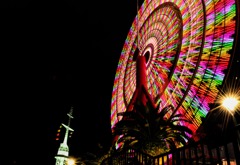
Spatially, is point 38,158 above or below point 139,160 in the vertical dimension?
above

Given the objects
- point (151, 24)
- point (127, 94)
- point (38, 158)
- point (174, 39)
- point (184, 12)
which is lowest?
point (38, 158)

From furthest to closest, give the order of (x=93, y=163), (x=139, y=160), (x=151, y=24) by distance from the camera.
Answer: (x=151, y=24) < (x=93, y=163) < (x=139, y=160)

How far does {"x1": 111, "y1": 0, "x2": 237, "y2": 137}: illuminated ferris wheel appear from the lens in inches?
450

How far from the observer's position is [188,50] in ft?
46.3

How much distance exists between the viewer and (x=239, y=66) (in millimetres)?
18516

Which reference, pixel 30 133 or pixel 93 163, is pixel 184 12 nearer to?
pixel 93 163

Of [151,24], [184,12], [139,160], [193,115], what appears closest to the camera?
[139,160]

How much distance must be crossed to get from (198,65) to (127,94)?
1105cm

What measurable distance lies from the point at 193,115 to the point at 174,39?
6467 mm

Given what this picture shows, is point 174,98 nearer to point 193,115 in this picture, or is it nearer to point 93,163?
point 193,115

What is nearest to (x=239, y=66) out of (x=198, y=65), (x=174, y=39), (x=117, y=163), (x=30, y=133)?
(x=174, y=39)

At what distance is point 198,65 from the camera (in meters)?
12.6

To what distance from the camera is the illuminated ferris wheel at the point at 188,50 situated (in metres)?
11.4

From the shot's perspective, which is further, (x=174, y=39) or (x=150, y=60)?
(x=150, y=60)
